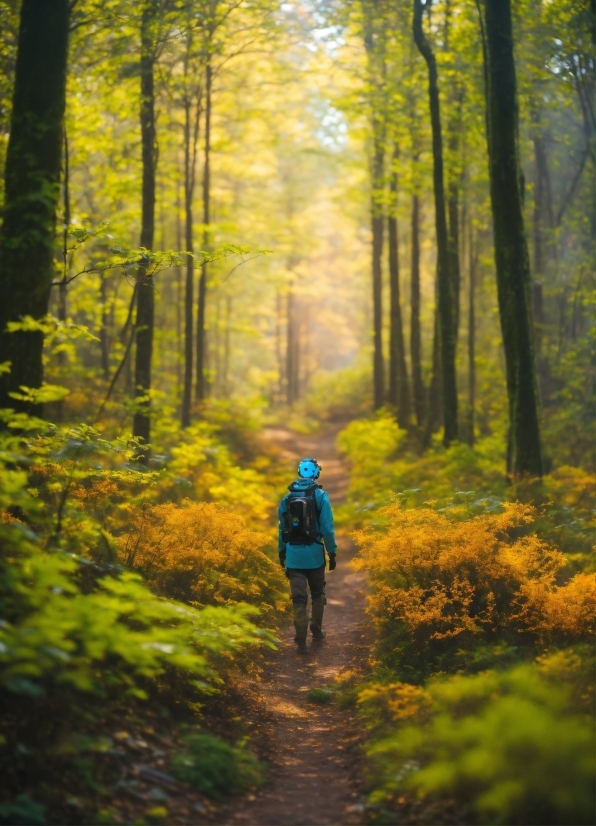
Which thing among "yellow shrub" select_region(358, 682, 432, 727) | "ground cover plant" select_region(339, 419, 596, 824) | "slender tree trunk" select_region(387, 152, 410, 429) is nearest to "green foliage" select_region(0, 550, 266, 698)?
"yellow shrub" select_region(358, 682, 432, 727)

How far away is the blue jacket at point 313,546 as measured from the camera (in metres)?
9.25

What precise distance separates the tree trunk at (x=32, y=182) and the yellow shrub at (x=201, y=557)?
6.73 ft

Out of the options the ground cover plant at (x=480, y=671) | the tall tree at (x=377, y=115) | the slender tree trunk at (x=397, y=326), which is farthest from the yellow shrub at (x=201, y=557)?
the slender tree trunk at (x=397, y=326)

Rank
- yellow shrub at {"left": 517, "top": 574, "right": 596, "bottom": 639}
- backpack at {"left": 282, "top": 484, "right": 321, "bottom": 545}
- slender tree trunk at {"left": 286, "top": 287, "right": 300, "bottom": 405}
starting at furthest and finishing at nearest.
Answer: slender tree trunk at {"left": 286, "top": 287, "right": 300, "bottom": 405}, backpack at {"left": 282, "top": 484, "right": 321, "bottom": 545}, yellow shrub at {"left": 517, "top": 574, "right": 596, "bottom": 639}

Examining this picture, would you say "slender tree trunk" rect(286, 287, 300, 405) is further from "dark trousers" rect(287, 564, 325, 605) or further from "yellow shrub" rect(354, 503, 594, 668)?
"yellow shrub" rect(354, 503, 594, 668)

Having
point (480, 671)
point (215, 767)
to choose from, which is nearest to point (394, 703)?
point (480, 671)

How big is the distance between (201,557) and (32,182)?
14.8 ft

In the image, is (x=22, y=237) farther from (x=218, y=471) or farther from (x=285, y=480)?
(x=285, y=480)

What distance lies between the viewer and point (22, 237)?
730 centimetres

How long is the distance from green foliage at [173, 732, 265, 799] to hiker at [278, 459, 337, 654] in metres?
3.31

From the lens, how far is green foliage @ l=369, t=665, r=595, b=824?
163 inches

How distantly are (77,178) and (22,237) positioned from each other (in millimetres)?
22365

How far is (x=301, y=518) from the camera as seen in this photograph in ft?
29.9

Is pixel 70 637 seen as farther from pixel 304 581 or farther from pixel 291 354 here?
pixel 291 354
